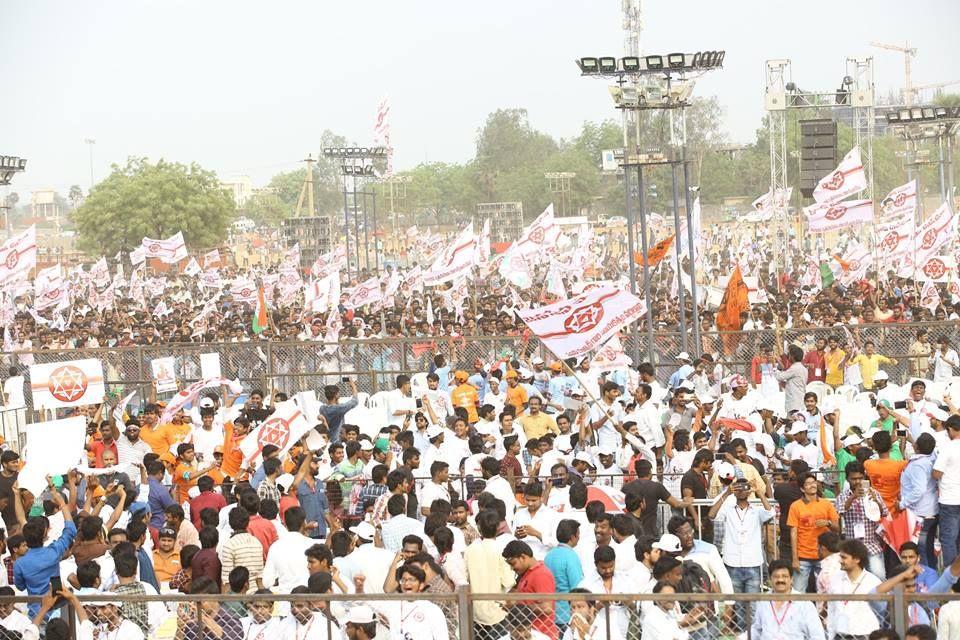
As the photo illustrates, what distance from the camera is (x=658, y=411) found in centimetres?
1525

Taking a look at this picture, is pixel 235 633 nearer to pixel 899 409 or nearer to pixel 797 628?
pixel 797 628

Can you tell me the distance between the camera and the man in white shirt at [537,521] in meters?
10.4

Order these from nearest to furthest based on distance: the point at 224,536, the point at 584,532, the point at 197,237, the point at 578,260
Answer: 1. the point at 584,532
2. the point at 224,536
3. the point at 578,260
4. the point at 197,237

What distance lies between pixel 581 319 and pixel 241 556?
17.3 ft

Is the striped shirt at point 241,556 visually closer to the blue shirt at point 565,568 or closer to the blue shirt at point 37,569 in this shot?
the blue shirt at point 37,569

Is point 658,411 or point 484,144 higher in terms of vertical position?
point 484,144

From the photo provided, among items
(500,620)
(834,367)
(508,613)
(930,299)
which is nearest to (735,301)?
(930,299)

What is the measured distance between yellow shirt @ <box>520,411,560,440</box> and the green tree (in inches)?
2558

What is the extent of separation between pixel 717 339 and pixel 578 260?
14.2 metres

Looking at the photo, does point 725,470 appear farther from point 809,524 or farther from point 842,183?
point 842,183

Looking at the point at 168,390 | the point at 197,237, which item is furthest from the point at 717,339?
the point at 197,237

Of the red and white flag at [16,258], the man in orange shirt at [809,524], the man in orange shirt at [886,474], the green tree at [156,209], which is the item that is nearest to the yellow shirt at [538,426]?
the man in orange shirt at [886,474]

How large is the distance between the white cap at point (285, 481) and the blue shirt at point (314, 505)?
228 mm

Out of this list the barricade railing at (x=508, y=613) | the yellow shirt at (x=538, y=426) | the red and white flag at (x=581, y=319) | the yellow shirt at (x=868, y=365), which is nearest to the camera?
the barricade railing at (x=508, y=613)
